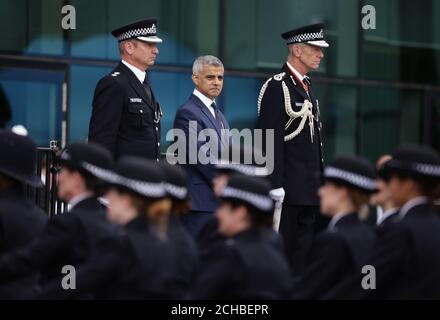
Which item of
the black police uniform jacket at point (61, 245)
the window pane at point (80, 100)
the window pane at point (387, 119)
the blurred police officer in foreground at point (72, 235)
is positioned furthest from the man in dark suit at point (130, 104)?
the window pane at point (387, 119)

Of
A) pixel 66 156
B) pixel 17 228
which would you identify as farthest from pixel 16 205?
pixel 66 156

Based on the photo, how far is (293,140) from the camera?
10664 mm

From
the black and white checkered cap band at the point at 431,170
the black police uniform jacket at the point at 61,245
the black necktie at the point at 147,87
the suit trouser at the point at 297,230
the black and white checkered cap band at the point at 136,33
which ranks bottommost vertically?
the suit trouser at the point at 297,230

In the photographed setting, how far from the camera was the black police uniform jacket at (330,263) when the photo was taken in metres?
6.91

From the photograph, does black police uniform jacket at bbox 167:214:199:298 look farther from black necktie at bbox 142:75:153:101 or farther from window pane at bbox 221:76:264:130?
window pane at bbox 221:76:264:130

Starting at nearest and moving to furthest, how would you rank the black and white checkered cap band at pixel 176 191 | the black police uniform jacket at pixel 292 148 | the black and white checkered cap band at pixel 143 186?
the black and white checkered cap band at pixel 143 186 < the black and white checkered cap band at pixel 176 191 < the black police uniform jacket at pixel 292 148

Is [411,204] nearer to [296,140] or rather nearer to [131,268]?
[131,268]

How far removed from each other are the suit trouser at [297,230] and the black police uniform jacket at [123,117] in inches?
Result: 45.4

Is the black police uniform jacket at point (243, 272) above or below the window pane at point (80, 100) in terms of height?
below

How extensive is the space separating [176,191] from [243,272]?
2.45ft

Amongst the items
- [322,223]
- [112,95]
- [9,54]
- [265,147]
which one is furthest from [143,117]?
[9,54]

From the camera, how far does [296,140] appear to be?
1066cm

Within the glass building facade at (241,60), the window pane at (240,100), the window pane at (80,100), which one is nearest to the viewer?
the glass building facade at (241,60)

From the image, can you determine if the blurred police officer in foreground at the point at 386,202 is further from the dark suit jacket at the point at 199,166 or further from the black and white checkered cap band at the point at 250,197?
the dark suit jacket at the point at 199,166
